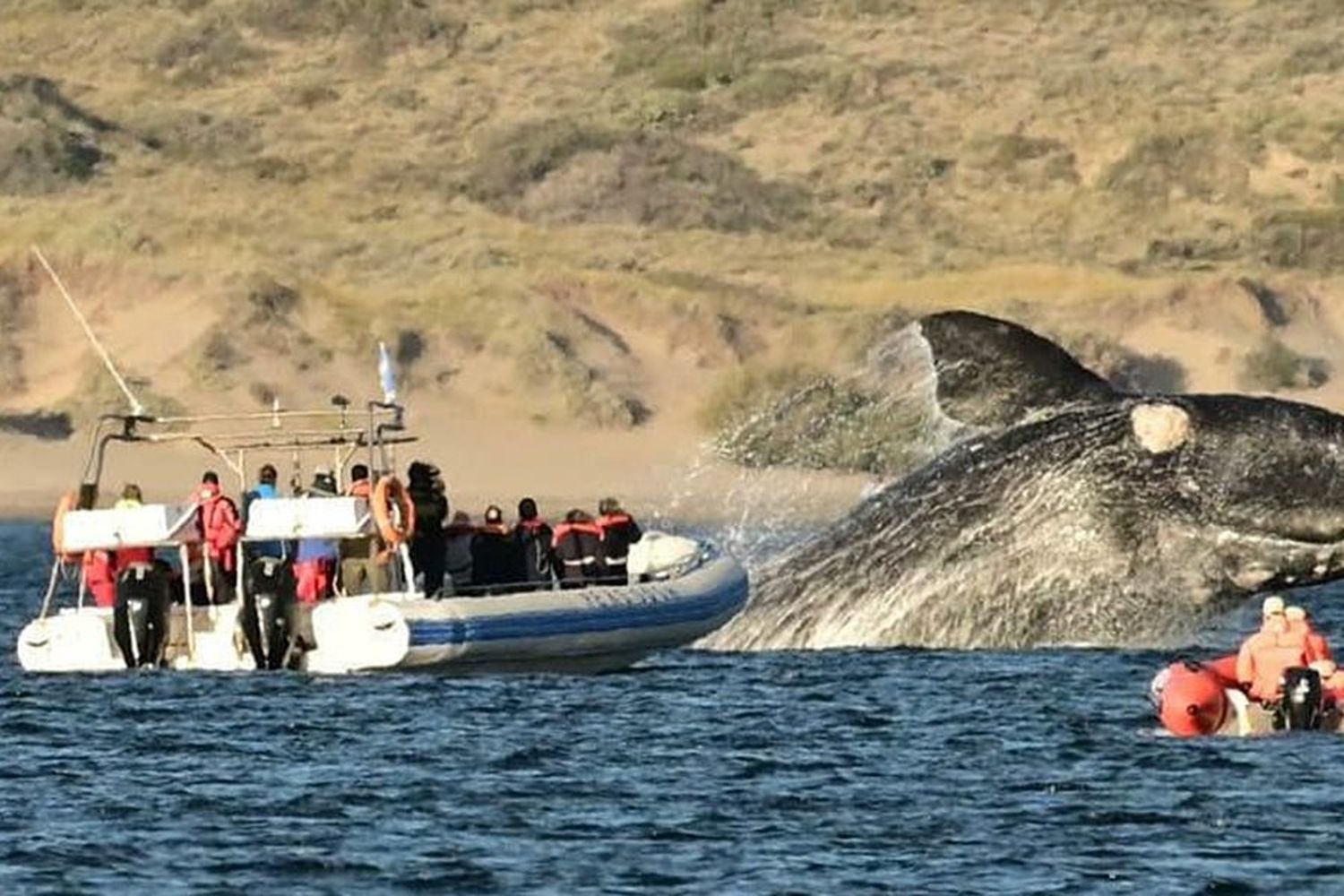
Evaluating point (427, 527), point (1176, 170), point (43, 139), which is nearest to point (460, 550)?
point (427, 527)

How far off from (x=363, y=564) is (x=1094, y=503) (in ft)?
18.8

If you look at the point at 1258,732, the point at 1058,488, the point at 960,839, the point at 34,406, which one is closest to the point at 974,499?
the point at 1058,488

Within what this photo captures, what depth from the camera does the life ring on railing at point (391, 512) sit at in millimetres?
31312

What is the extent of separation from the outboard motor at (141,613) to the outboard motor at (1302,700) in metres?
8.97

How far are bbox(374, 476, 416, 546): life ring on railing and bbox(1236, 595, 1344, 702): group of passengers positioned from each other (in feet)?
22.6

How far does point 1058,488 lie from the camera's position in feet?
99.9

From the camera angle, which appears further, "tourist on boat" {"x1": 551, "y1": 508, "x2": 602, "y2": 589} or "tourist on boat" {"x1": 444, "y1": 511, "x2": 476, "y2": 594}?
"tourist on boat" {"x1": 444, "y1": 511, "x2": 476, "y2": 594}

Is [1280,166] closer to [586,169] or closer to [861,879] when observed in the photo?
[586,169]

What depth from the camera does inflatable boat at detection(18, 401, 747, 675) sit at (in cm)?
3119

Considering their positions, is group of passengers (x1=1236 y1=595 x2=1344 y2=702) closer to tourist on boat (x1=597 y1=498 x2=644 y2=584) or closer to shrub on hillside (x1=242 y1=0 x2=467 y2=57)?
tourist on boat (x1=597 y1=498 x2=644 y2=584)

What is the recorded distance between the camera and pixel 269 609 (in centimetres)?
3161

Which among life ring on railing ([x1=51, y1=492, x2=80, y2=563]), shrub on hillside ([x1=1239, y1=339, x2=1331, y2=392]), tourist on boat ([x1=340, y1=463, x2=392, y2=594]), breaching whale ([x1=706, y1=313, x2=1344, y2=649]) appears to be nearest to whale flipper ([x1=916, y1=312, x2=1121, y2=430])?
breaching whale ([x1=706, y1=313, x2=1344, y2=649])

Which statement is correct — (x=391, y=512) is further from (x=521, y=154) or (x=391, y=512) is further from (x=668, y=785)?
(x=521, y=154)

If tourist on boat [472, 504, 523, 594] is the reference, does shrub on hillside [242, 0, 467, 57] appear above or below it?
above
